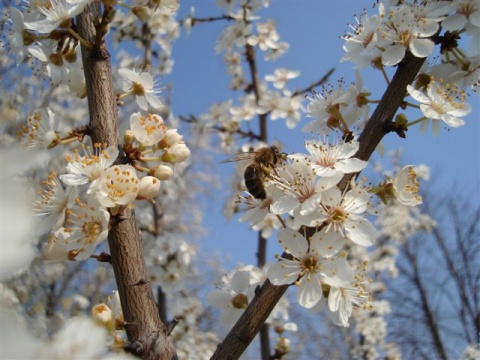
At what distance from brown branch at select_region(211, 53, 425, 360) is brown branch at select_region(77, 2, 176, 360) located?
158mm

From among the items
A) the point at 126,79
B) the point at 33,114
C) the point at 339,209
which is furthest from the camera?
the point at 126,79

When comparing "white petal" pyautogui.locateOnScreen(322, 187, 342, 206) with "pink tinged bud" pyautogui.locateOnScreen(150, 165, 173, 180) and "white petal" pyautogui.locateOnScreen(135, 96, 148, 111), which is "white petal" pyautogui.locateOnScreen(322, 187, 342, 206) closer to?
"pink tinged bud" pyautogui.locateOnScreen(150, 165, 173, 180)

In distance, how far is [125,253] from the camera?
1.28 metres

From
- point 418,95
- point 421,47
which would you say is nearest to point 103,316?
point 418,95

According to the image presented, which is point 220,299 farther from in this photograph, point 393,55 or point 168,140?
point 393,55

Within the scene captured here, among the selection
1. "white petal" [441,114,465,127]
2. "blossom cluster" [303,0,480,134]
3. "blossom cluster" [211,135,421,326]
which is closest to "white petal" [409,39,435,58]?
"blossom cluster" [303,0,480,134]

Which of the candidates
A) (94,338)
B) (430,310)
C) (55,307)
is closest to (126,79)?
(94,338)

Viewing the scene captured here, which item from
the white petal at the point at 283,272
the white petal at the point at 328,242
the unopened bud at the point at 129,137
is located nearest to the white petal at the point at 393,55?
the white petal at the point at 328,242

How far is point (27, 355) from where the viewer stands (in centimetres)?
54

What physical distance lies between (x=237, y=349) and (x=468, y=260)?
12988 millimetres

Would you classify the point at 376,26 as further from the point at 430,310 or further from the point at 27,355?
the point at 430,310

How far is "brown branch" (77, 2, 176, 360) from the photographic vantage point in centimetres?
118

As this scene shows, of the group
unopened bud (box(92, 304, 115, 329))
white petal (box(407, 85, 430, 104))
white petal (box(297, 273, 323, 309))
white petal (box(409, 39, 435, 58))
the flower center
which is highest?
white petal (box(409, 39, 435, 58))

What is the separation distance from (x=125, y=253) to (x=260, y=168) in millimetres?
660
